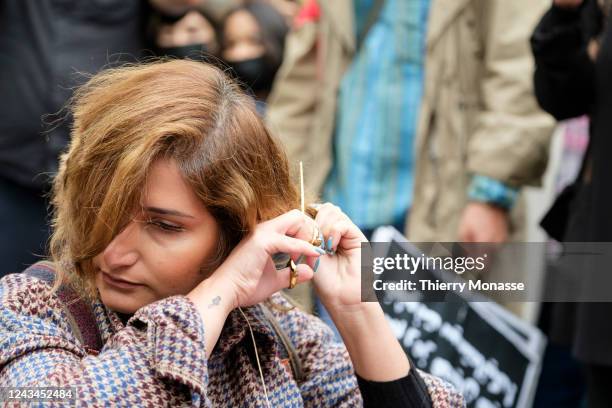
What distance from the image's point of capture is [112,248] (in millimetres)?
2086

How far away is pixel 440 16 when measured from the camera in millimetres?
3770

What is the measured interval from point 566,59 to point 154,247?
1674mm

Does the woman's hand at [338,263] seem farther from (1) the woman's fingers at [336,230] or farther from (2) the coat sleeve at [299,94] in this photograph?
(2) the coat sleeve at [299,94]

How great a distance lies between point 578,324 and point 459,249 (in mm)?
417

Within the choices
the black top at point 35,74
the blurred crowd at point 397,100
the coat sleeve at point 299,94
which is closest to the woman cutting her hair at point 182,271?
the blurred crowd at point 397,100

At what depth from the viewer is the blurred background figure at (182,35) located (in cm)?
380

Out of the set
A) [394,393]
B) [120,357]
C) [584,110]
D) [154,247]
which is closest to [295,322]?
[394,393]

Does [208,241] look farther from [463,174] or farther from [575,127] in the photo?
[575,127]

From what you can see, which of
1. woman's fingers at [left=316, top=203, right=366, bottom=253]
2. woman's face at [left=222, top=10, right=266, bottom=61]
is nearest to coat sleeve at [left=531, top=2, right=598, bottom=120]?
woman's fingers at [left=316, top=203, right=366, bottom=253]

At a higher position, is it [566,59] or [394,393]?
[566,59]

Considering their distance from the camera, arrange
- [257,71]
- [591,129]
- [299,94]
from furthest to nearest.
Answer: [257,71], [299,94], [591,129]

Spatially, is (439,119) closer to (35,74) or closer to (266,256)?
(35,74)

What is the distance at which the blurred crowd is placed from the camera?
3.45 m

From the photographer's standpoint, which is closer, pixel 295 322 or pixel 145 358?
pixel 145 358
